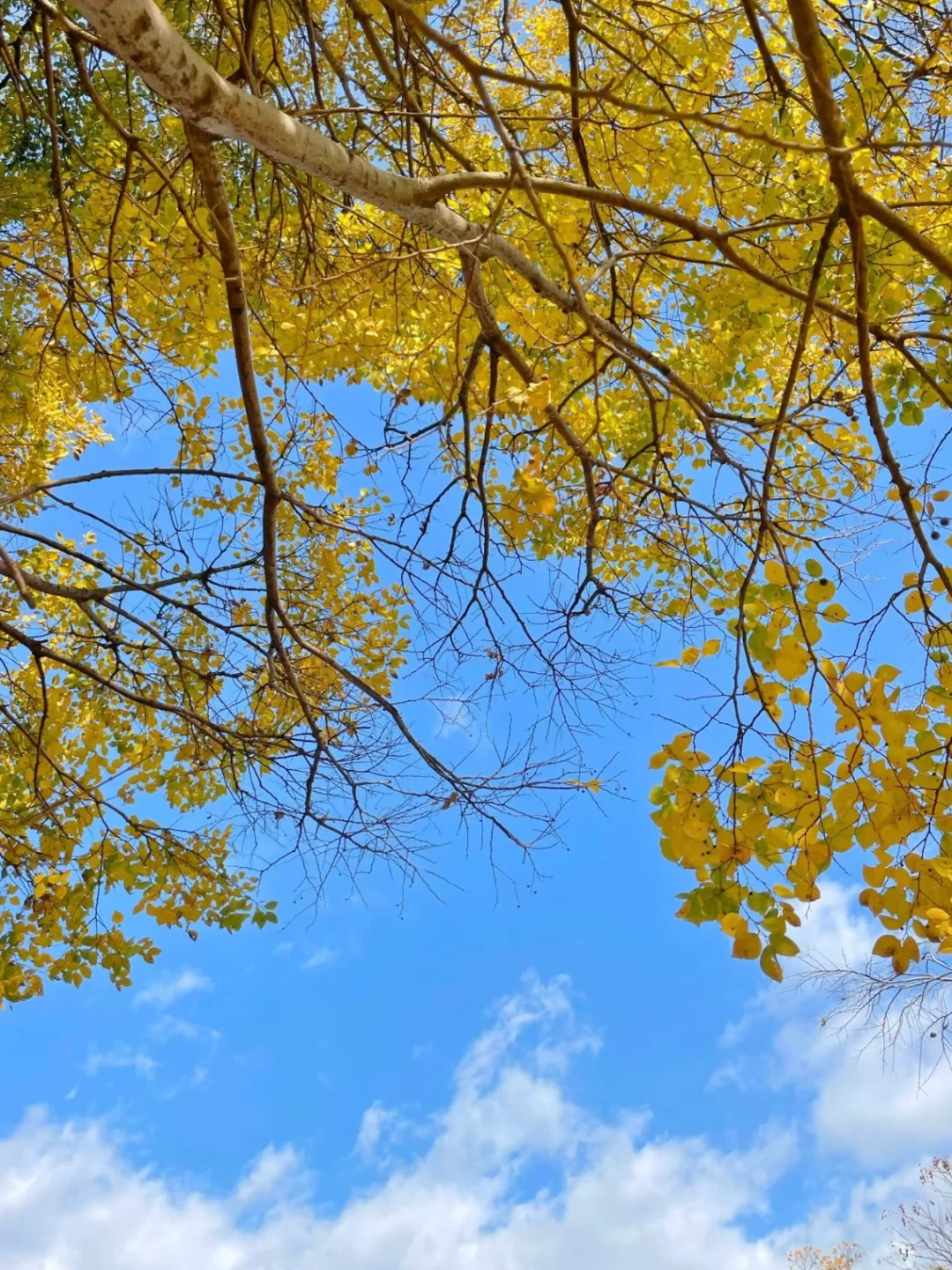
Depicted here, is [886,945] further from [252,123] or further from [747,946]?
[252,123]

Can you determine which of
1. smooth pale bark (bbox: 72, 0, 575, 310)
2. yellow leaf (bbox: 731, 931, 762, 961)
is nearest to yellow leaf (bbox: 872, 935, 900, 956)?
yellow leaf (bbox: 731, 931, 762, 961)

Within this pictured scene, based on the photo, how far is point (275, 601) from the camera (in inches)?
136

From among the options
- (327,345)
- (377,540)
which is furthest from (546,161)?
(377,540)

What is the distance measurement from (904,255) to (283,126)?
2.68 metres

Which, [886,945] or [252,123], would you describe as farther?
[252,123]

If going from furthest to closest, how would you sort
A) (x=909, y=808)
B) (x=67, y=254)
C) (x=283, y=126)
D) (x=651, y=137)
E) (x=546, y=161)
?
(x=651, y=137), (x=546, y=161), (x=67, y=254), (x=283, y=126), (x=909, y=808)

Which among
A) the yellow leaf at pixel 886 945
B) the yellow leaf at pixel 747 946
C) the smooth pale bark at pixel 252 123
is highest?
the smooth pale bark at pixel 252 123

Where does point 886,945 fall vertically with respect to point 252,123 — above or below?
below

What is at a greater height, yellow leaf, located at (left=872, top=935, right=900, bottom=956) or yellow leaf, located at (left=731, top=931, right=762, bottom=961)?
yellow leaf, located at (left=731, top=931, right=762, bottom=961)

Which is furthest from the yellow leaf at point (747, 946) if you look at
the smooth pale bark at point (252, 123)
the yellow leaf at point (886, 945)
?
the smooth pale bark at point (252, 123)

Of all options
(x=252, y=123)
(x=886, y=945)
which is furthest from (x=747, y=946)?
(x=252, y=123)

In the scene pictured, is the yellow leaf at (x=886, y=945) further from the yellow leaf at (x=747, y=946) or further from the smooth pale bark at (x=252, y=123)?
the smooth pale bark at (x=252, y=123)

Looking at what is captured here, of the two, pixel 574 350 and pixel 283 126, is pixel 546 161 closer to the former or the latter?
pixel 574 350

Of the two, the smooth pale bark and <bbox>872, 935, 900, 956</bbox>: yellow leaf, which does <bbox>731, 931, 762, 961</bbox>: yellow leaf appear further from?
the smooth pale bark
